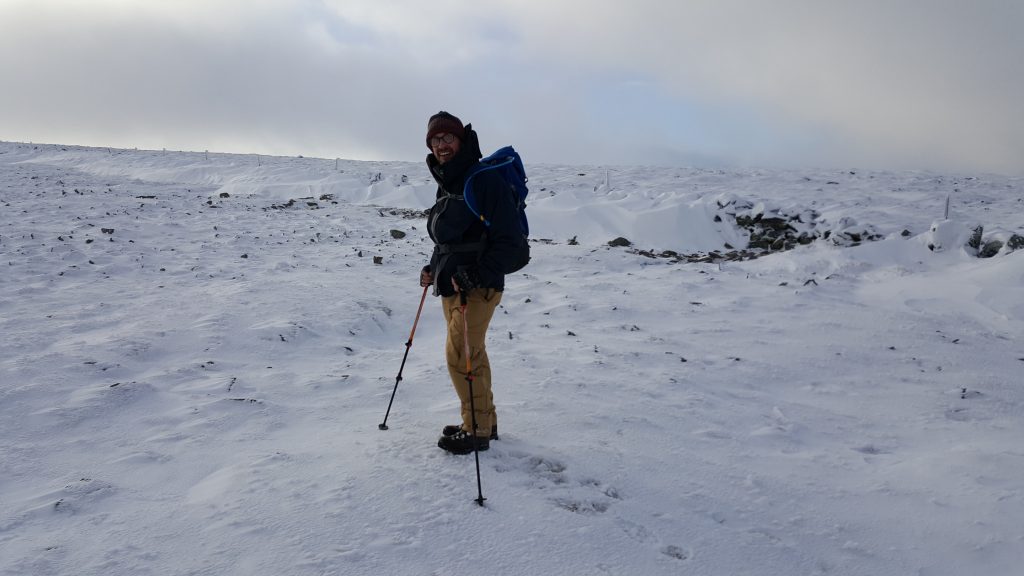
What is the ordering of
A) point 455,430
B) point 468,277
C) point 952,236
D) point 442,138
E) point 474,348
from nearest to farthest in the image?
point 468,277
point 442,138
point 474,348
point 455,430
point 952,236

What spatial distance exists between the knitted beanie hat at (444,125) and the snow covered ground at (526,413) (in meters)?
2.27

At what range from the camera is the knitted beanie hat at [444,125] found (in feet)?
12.7

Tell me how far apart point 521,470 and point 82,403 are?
388cm

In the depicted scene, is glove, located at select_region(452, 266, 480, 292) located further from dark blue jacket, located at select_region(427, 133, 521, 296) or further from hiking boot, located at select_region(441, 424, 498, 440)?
hiking boot, located at select_region(441, 424, 498, 440)

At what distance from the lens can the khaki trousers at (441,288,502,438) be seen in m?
3.97

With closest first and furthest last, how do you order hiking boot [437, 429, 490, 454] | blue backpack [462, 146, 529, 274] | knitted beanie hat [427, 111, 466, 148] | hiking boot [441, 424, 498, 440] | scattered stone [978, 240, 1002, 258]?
1. blue backpack [462, 146, 529, 274]
2. knitted beanie hat [427, 111, 466, 148]
3. hiking boot [437, 429, 490, 454]
4. hiking boot [441, 424, 498, 440]
5. scattered stone [978, 240, 1002, 258]

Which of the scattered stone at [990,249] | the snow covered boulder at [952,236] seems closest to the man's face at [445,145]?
the snow covered boulder at [952,236]

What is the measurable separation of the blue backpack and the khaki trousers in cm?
30

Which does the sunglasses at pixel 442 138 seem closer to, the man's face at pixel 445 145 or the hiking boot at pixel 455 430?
the man's face at pixel 445 145

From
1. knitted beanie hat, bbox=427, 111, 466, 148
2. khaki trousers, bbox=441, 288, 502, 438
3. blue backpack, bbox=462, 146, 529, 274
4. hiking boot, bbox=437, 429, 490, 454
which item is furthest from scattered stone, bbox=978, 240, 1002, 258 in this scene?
knitted beanie hat, bbox=427, 111, 466, 148

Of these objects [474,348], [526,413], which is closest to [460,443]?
[474,348]

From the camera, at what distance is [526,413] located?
5035mm

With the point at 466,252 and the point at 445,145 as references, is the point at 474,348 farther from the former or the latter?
the point at 445,145

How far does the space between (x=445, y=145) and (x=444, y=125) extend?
0.13m
